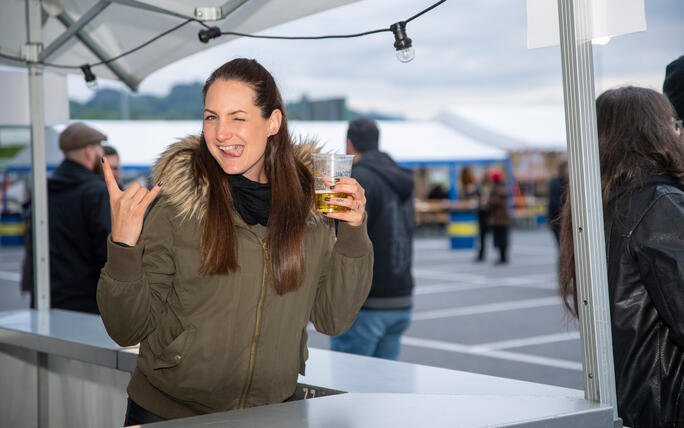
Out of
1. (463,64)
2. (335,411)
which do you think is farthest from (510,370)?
(463,64)

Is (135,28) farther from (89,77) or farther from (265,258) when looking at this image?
(265,258)

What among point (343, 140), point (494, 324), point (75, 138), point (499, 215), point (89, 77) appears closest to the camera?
point (89, 77)

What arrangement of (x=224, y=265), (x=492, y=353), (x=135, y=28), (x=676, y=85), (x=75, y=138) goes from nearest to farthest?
(x=224, y=265) → (x=676, y=85) → (x=135, y=28) → (x=75, y=138) → (x=492, y=353)

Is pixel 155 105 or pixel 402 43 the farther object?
pixel 155 105

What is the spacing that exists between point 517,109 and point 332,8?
80.8ft

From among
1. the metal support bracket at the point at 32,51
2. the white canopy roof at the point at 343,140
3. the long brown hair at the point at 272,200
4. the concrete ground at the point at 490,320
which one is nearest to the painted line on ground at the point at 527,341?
the concrete ground at the point at 490,320

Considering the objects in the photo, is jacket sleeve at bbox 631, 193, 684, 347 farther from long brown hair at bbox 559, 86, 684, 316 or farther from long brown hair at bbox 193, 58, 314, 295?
long brown hair at bbox 193, 58, 314, 295

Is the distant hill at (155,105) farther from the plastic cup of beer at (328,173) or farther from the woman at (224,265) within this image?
the plastic cup of beer at (328,173)

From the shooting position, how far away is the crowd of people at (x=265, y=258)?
211 cm

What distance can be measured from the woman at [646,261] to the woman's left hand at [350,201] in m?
0.76

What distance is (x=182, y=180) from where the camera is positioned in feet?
7.25

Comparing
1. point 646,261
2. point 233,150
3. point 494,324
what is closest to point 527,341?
point 494,324

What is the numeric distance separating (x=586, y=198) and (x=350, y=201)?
687 mm

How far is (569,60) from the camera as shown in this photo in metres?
2.13
